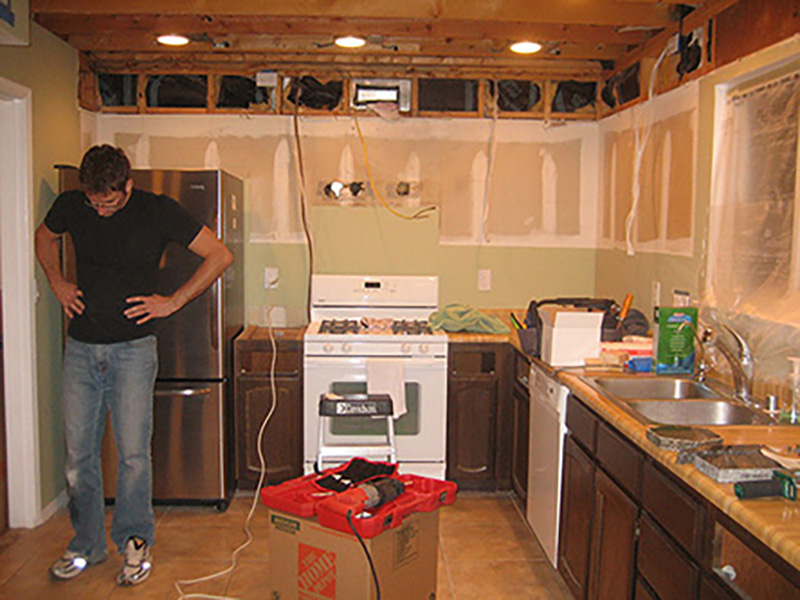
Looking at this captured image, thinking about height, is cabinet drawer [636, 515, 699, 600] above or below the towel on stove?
below

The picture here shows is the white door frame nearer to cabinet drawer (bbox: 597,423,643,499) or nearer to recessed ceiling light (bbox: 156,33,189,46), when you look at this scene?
recessed ceiling light (bbox: 156,33,189,46)

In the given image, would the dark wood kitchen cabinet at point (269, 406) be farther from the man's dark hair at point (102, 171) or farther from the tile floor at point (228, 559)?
the man's dark hair at point (102, 171)

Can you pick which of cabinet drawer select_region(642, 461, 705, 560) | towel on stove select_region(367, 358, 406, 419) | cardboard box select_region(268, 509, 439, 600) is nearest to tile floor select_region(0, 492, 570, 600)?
cardboard box select_region(268, 509, 439, 600)

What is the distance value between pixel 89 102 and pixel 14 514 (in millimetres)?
2328

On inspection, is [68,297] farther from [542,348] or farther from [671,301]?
[671,301]

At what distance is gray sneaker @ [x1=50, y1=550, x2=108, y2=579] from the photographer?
9.66 ft

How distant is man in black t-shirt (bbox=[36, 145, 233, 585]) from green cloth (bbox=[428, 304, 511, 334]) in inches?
58.8

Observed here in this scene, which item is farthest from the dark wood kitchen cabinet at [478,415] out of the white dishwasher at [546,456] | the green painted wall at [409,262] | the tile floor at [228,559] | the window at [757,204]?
the window at [757,204]

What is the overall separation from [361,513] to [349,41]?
2483 millimetres

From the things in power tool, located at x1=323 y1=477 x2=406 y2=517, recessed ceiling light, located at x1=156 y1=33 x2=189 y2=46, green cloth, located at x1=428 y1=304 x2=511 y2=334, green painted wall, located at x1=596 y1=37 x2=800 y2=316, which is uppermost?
recessed ceiling light, located at x1=156 y1=33 x2=189 y2=46

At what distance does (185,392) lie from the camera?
362 cm

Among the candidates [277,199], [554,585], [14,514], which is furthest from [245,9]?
[554,585]

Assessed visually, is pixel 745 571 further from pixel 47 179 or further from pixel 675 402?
pixel 47 179

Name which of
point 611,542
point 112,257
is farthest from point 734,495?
point 112,257
